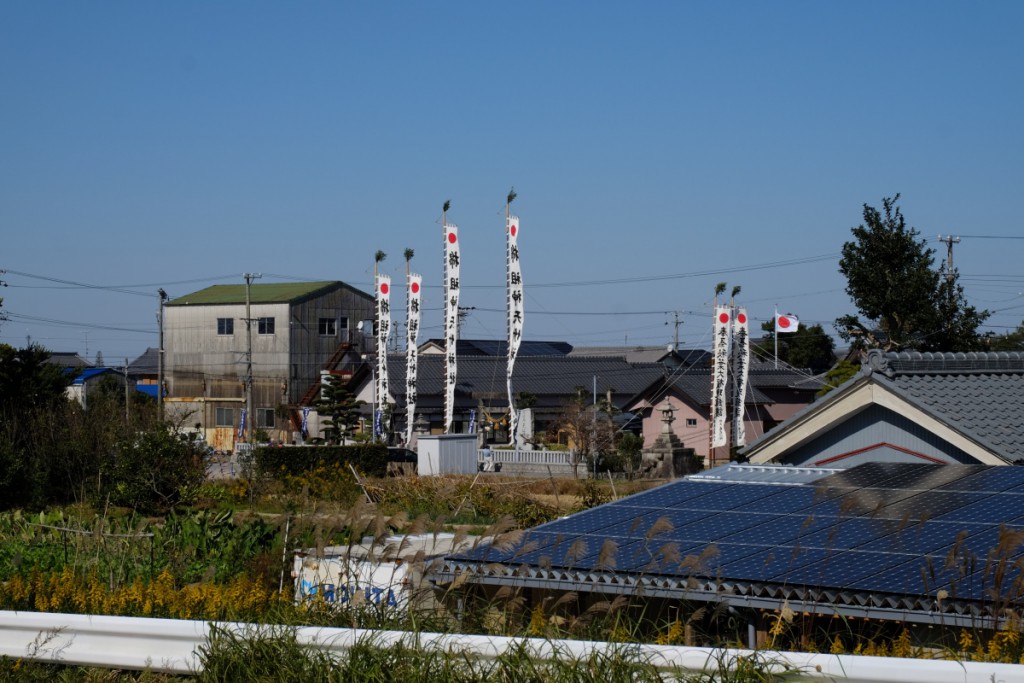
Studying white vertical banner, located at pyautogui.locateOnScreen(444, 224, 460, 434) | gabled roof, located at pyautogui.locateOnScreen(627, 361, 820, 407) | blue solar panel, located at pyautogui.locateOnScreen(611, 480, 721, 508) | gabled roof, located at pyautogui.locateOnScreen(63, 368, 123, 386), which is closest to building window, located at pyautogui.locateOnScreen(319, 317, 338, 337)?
gabled roof, located at pyautogui.locateOnScreen(63, 368, 123, 386)

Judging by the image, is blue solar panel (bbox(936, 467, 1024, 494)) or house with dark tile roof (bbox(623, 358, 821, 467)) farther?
house with dark tile roof (bbox(623, 358, 821, 467))

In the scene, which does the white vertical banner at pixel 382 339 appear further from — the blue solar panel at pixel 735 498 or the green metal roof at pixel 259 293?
the blue solar panel at pixel 735 498

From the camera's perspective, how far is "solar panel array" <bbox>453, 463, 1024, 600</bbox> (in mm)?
5355

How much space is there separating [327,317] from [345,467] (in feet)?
104

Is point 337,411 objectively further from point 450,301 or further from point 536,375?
point 536,375

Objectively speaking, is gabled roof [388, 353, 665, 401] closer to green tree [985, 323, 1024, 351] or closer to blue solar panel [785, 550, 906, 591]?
green tree [985, 323, 1024, 351]

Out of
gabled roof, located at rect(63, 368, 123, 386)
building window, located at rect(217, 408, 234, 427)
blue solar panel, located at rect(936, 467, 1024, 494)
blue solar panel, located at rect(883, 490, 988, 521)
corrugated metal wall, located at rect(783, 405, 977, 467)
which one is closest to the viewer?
blue solar panel, located at rect(883, 490, 988, 521)

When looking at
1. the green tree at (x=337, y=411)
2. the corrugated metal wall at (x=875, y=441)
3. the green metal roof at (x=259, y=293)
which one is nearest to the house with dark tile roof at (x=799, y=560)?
the corrugated metal wall at (x=875, y=441)

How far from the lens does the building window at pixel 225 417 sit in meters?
59.3

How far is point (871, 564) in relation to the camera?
19.2 feet

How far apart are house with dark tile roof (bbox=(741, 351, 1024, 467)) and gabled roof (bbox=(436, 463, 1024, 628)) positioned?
494 cm

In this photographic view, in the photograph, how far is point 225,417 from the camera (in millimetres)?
59562

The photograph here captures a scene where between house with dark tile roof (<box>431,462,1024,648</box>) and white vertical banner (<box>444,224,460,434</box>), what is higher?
white vertical banner (<box>444,224,460,434</box>)

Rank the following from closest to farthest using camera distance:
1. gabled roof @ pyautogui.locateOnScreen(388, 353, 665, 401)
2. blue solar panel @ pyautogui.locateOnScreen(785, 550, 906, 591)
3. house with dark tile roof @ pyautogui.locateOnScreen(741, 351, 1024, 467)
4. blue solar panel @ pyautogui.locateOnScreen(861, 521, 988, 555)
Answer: blue solar panel @ pyautogui.locateOnScreen(785, 550, 906, 591) → blue solar panel @ pyautogui.locateOnScreen(861, 521, 988, 555) → house with dark tile roof @ pyautogui.locateOnScreen(741, 351, 1024, 467) → gabled roof @ pyautogui.locateOnScreen(388, 353, 665, 401)
